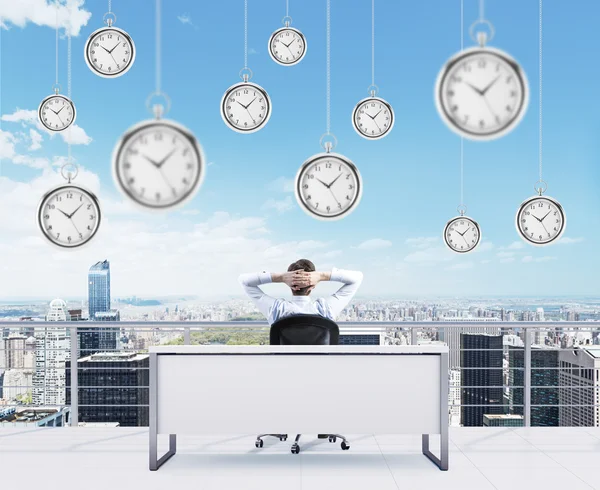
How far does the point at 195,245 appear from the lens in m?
9.53

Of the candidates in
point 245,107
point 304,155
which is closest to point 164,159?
point 245,107

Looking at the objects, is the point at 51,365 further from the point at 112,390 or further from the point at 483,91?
the point at 483,91

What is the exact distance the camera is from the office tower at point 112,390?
4.75 m

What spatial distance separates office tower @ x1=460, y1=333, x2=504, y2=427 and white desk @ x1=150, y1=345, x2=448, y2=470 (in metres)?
1.38

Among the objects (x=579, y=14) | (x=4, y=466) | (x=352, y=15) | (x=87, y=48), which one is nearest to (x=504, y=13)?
(x=579, y=14)

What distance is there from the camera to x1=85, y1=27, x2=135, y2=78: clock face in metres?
4.91

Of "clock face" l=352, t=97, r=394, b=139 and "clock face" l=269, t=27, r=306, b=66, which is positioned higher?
"clock face" l=269, t=27, r=306, b=66

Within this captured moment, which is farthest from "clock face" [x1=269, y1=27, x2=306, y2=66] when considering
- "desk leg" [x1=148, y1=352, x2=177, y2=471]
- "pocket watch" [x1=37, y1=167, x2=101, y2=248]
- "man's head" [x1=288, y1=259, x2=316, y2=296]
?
"desk leg" [x1=148, y1=352, x2=177, y2=471]

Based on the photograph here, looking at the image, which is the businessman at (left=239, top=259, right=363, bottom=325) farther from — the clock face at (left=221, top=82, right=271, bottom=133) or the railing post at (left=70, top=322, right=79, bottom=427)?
the railing post at (left=70, top=322, right=79, bottom=427)

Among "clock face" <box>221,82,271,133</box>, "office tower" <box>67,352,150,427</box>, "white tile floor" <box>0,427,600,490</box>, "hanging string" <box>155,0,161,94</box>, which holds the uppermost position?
"clock face" <box>221,82,271,133</box>

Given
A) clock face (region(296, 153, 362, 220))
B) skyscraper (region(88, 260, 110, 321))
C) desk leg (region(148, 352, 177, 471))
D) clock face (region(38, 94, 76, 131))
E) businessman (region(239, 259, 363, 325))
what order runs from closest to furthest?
clock face (region(296, 153, 362, 220)), desk leg (region(148, 352, 177, 471)), businessman (region(239, 259, 363, 325)), clock face (region(38, 94, 76, 131)), skyscraper (region(88, 260, 110, 321))

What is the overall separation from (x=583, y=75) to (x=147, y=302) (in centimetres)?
755

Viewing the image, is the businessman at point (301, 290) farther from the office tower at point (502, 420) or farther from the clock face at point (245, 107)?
the office tower at point (502, 420)

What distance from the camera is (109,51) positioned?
4926mm
